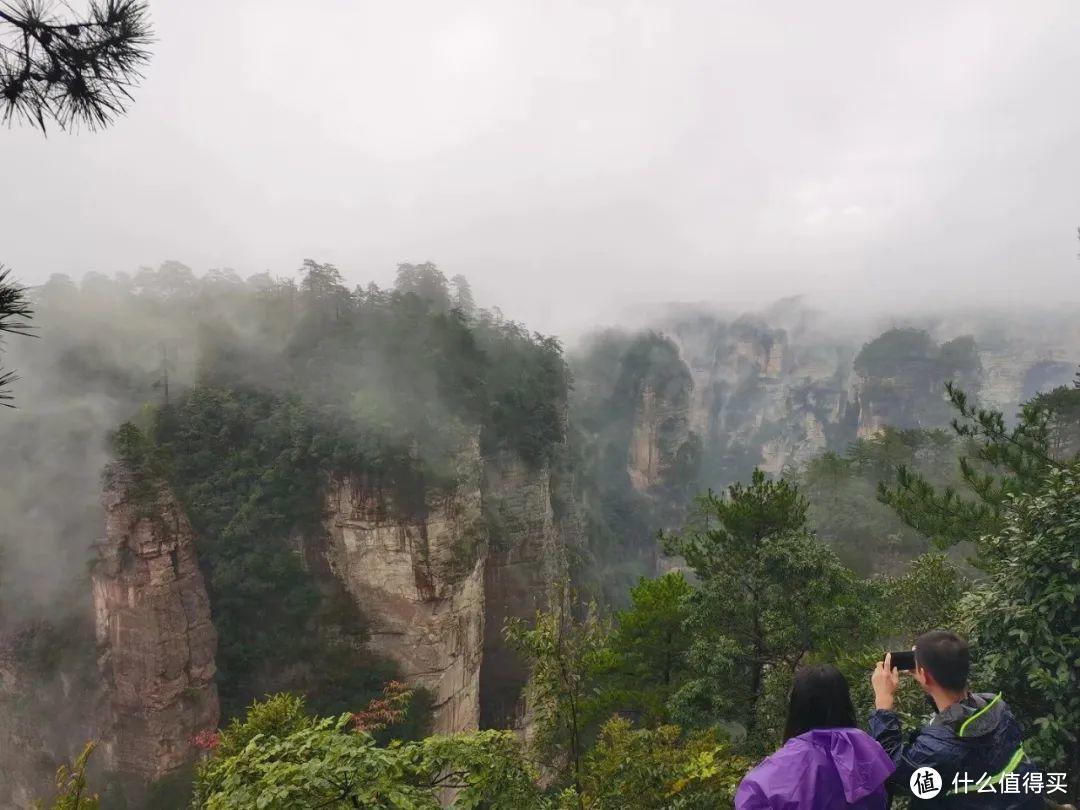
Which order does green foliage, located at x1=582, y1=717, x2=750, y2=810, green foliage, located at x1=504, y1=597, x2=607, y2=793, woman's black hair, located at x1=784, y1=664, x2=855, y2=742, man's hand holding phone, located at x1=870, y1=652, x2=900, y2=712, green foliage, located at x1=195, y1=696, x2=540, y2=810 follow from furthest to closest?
green foliage, located at x1=504, y1=597, x2=607, y2=793 → green foliage, located at x1=582, y1=717, x2=750, y2=810 → green foliage, located at x1=195, y1=696, x2=540, y2=810 → man's hand holding phone, located at x1=870, y1=652, x2=900, y2=712 → woman's black hair, located at x1=784, y1=664, x2=855, y2=742

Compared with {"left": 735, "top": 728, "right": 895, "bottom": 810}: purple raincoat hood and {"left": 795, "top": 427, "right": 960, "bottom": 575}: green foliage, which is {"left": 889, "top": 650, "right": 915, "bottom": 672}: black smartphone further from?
{"left": 795, "top": 427, "right": 960, "bottom": 575}: green foliage

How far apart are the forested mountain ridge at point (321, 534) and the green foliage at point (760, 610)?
0.06 meters

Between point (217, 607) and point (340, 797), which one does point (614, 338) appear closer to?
point (217, 607)

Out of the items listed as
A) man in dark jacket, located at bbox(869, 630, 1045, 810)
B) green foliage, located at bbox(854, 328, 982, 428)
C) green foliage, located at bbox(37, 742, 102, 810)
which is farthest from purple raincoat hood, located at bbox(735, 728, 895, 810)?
green foliage, located at bbox(854, 328, 982, 428)

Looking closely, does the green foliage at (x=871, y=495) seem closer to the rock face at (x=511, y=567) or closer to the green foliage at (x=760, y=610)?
the rock face at (x=511, y=567)

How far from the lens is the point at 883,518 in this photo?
3188cm

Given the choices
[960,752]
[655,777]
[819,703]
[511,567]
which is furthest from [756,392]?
[819,703]

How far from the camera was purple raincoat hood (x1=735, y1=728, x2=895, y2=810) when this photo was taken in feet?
6.89

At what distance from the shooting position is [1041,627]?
409cm

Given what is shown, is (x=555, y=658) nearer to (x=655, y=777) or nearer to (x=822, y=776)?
(x=655, y=777)

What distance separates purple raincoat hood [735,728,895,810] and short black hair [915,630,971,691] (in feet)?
1.76

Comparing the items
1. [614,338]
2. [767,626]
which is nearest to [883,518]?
[767,626]

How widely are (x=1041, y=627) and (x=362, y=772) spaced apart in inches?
194

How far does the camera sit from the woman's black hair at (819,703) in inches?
90.5
